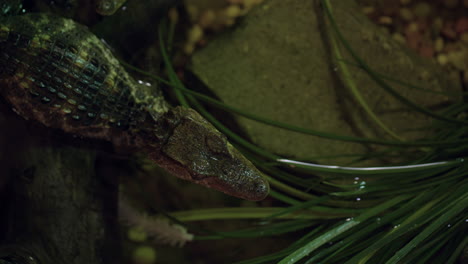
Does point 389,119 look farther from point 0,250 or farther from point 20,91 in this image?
point 0,250

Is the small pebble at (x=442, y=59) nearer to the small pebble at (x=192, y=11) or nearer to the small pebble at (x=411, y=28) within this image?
the small pebble at (x=411, y=28)

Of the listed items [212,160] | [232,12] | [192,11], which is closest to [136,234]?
[212,160]

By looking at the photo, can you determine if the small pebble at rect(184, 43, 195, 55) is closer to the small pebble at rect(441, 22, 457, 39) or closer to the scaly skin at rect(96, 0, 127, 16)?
the scaly skin at rect(96, 0, 127, 16)

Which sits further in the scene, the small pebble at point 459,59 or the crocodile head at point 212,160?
the small pebble at point 459,59

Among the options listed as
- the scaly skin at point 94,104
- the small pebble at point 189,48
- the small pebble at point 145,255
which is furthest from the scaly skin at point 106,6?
→ the small pebble at point 145,255

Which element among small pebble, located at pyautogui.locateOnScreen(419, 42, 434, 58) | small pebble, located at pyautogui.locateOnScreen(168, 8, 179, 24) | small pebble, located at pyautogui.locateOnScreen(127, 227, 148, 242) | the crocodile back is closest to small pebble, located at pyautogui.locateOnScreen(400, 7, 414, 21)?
small pebble, located at pyautogui.locateOnScreen(419, 42, 434, 58)

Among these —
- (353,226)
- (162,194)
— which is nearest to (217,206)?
(162,194)
